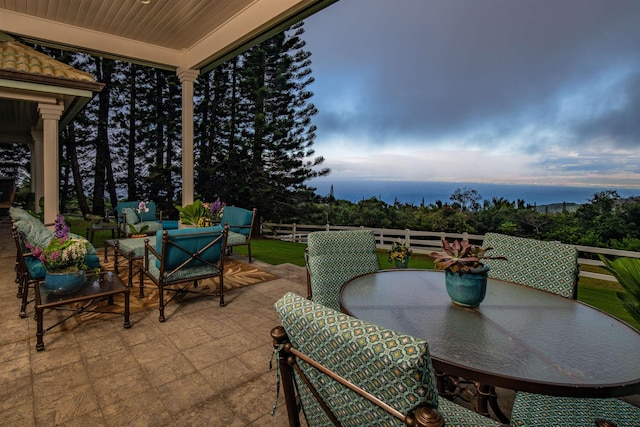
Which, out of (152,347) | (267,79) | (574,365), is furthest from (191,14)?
(267,79)

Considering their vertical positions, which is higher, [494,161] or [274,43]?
[274,43]

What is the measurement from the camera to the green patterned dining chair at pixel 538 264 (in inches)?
74.0

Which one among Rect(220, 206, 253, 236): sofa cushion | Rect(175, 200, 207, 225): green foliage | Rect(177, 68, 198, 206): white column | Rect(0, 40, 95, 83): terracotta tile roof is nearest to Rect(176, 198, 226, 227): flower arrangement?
Rect(175, 200, 207, 225): green foliage

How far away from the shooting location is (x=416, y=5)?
8.91 meters

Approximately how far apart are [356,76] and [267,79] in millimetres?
3224

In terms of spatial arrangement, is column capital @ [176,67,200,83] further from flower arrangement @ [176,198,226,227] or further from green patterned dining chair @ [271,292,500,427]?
green patterned dining chair @ [271,292,500,427]

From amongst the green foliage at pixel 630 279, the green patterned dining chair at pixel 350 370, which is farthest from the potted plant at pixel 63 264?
the green foliage at pixel 630 279

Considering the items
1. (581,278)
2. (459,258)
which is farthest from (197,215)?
(581,278)

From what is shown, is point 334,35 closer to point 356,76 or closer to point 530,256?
point 356,76

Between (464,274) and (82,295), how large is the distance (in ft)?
8.99

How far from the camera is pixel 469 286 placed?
142 cm

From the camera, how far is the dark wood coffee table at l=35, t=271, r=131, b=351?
88.8 inches

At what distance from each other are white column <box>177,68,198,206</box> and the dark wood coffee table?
10.1 ft

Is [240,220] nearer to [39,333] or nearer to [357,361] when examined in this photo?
[39,333]
